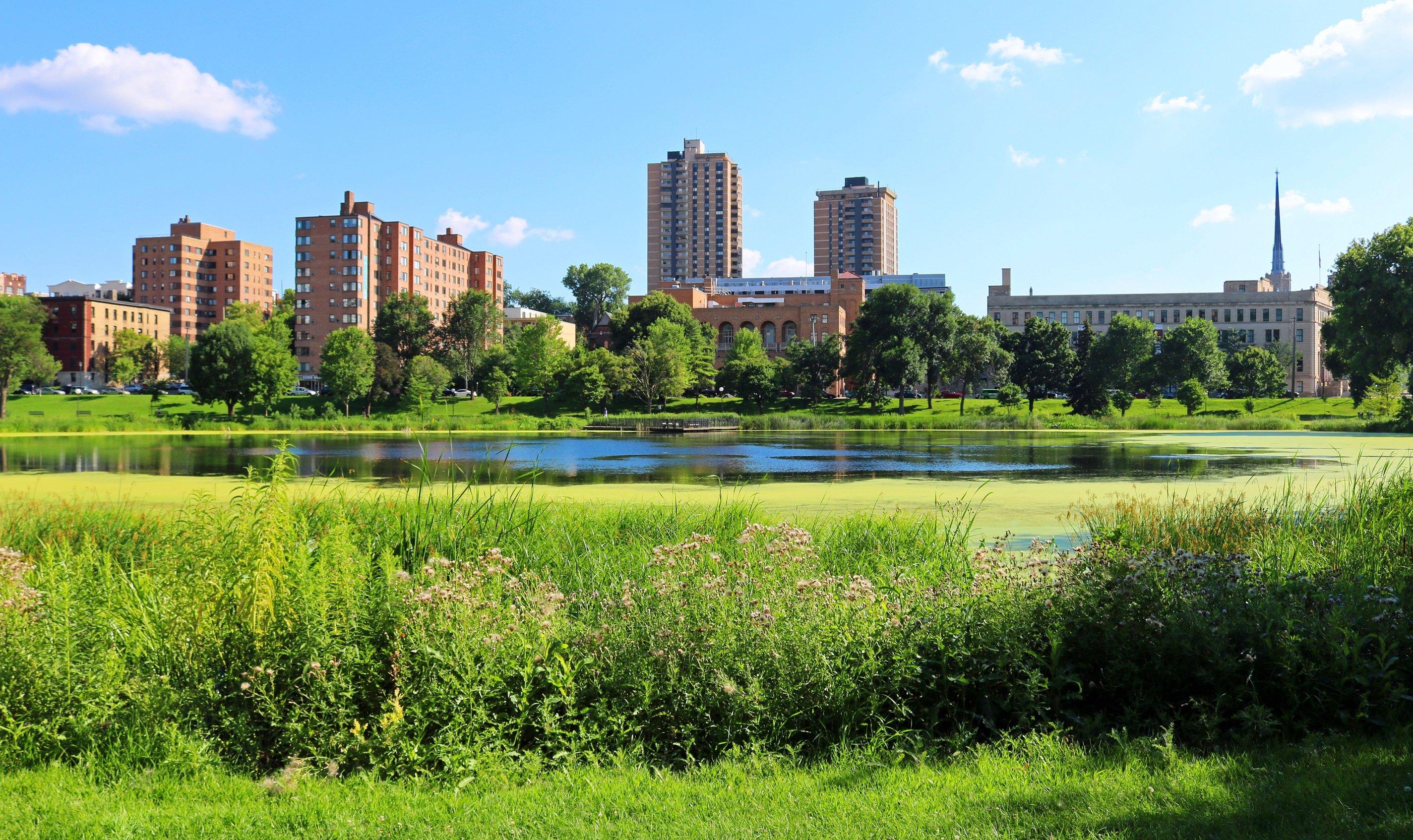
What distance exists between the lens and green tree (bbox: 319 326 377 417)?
3206 inches

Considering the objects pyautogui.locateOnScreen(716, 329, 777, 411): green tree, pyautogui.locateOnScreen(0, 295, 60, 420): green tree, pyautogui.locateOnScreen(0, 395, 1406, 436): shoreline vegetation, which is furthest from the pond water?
pyautogui.locateOnScreen(0, 295, 60, 420): green tree

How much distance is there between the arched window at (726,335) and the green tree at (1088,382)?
52.7 meters

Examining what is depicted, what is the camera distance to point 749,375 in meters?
92.6

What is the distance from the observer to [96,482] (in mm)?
23734

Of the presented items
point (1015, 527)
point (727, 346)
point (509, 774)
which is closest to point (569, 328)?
point (727, 346)

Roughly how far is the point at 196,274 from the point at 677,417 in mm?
131490

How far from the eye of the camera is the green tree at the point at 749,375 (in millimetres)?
92125

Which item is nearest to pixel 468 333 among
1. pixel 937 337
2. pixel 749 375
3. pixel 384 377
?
pixel 384 377

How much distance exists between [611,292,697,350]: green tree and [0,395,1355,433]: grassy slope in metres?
20.6

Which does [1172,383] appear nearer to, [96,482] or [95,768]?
[96,482]

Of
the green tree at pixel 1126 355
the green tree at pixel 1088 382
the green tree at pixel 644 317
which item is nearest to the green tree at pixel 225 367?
the green tree at pixel 644 317

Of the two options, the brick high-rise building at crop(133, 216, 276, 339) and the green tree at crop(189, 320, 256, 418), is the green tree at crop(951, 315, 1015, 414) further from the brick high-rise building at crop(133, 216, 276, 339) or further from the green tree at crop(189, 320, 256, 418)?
the brick high-rise building at crop(133, 216, 276, 339)

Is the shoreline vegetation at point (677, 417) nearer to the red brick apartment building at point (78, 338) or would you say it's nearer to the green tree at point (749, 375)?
the green tree at point (749, 375)

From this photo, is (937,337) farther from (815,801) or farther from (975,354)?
(815,801)
